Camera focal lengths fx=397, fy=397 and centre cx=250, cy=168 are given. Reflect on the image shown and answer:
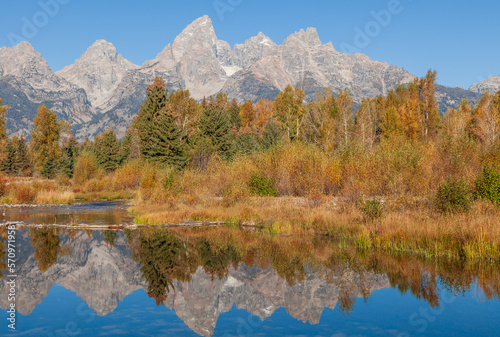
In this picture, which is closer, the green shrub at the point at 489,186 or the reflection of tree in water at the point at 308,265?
the reflection of tree in water at the point at 308,265

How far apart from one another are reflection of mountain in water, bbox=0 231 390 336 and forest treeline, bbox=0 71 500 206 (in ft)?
35.2

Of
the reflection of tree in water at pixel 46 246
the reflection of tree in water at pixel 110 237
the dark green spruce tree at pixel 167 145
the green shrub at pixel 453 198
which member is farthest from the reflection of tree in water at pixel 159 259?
the dark green spruce tree at pixel 167 145

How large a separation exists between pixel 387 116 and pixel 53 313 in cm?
6663

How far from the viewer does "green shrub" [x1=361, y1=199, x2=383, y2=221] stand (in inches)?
867

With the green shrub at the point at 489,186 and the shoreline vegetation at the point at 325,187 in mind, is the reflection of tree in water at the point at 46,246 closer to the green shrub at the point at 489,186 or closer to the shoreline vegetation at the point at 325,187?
the shoreline vegetation at the point at 325,187

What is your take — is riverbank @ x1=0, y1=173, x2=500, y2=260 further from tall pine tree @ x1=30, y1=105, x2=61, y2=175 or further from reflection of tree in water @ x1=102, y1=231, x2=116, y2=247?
tall pine tree @ x1=30, y1=105, x2=61, y2=175

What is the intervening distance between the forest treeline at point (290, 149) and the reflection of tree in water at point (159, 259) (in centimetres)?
984

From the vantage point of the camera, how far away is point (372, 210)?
73.1ft

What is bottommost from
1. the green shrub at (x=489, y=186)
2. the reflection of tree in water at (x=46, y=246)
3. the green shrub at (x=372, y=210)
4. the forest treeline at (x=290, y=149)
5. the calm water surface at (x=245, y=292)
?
the calm water surface at (x=245, y=292)

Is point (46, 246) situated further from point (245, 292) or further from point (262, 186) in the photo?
point (262, 186)

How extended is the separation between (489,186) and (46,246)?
24041mm

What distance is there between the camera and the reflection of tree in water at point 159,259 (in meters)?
14.2

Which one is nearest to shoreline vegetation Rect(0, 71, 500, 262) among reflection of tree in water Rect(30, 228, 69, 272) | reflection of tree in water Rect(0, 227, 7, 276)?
reflection of tree in water Rect(30, 228, 69, 272)

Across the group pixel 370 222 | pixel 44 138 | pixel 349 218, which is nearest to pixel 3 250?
pixel 349 218
